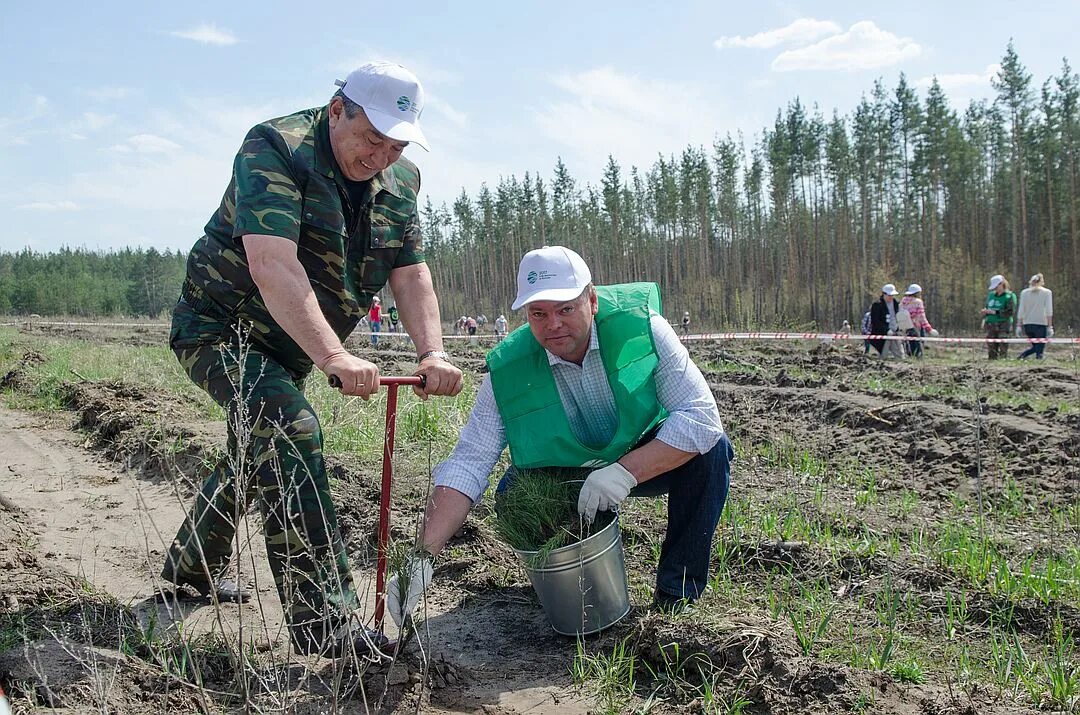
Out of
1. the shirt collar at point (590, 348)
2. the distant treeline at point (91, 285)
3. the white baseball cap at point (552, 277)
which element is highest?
the distant treeline at point (91, 285)

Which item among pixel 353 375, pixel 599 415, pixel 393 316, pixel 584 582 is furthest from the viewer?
pixel 393 316

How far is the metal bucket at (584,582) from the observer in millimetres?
2805

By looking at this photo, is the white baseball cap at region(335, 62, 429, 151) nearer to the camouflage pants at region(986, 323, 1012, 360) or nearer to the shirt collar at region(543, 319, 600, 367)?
the shirt collar at region(543, 319, 600, 367)

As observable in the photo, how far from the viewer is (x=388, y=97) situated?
2584 millimetres

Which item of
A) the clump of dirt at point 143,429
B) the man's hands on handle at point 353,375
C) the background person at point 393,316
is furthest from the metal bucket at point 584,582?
the clump of dirt at point 143,429

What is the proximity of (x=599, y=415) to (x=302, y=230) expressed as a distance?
4.12 feet

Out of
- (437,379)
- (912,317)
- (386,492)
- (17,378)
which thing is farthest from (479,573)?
(912,317)

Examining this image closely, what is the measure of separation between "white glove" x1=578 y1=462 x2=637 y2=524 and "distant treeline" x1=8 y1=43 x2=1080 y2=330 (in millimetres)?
23213

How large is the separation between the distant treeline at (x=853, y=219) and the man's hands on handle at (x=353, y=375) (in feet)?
78.1

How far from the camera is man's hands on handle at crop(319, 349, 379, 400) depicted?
2.35 m

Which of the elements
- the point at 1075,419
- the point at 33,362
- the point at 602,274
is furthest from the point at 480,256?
the point at 1075,419

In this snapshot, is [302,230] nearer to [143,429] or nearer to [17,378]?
[143,429]

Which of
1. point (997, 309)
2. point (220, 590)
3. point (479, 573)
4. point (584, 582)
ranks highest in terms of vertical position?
point (997, 309)

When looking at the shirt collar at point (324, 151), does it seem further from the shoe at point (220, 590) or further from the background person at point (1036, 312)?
the background person at point (1036, 312)
